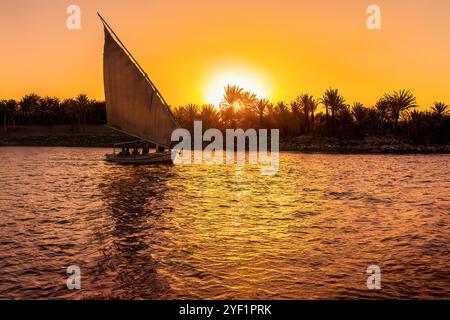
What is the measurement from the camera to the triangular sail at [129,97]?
43.8m

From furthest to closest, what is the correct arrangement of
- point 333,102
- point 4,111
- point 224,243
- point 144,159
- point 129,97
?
point 4,111, point 333,102, point 144,159, point 129,97, point 224,243

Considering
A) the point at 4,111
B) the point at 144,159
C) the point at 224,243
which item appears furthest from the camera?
the point at 4,111

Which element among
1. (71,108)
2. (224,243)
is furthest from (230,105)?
(224,243)

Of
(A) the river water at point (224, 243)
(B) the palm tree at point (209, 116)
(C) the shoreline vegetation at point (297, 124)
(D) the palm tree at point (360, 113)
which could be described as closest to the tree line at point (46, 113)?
(C) the shoreline vegetation at point (297, 124)

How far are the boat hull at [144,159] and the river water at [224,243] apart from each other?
19.0 meters

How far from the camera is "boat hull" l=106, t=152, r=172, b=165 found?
4925 centimetres

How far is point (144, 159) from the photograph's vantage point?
49156mm

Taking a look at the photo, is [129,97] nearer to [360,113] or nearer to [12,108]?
[360,113]

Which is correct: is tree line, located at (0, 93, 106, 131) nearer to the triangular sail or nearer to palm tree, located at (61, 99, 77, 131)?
palm tree, located at (61, 99, 77, 131)

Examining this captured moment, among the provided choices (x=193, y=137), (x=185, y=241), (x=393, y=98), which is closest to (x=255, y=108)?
(x=193, y=137)

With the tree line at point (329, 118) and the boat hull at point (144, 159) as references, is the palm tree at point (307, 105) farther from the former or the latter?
the boat hull at point (144, 159)

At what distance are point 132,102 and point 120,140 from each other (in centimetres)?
7520

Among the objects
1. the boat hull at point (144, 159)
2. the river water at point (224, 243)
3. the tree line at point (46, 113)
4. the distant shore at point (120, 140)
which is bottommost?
the river water at point (224, 243)

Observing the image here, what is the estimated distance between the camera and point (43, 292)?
10383 millimetres
